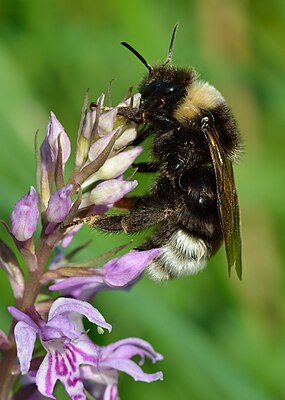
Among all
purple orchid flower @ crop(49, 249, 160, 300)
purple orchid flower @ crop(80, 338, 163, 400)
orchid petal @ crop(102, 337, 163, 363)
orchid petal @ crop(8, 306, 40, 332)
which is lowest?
purple orchid flower @ crop(80, 338, 163, 400)

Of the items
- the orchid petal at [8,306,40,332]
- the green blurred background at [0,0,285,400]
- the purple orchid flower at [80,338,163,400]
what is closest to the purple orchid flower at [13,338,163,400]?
the purple orchid flower at [80,338,163,400]

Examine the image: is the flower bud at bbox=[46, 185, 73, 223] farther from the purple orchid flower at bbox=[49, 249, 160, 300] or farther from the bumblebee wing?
the bumblebee wing

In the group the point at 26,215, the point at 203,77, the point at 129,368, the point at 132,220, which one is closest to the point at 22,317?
the point at 26,215

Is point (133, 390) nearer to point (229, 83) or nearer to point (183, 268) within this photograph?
point (183, 268)

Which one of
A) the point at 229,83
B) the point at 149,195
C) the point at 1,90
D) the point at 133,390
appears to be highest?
the point at 229,83

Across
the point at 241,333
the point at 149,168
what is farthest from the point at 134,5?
the point at 149,168

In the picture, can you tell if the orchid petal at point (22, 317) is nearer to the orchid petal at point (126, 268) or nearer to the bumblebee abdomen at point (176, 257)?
the orchid petal at point (126, 268)

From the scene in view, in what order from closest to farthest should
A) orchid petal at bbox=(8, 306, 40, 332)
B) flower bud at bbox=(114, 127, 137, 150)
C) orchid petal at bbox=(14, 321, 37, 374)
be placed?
orchid petal at bbox=(14, 321, 37, 374)
orchid petal at bbox=(8, 306, 40, 332)
flower bud at bbox=(114, 127, 137, 150)
